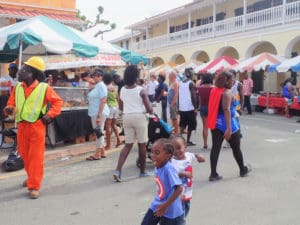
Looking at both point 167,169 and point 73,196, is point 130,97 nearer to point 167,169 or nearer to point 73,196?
point 73,196

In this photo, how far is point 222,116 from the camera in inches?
241

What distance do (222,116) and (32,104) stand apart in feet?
8.65

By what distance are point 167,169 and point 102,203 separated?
2379mm

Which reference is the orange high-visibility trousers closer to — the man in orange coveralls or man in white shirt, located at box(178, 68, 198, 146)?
the man in orange coveralls

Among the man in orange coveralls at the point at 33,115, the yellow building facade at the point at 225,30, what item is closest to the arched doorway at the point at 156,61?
the yellow building facade at the point at 225,30

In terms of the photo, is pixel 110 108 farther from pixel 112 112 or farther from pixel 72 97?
pixel 72 97

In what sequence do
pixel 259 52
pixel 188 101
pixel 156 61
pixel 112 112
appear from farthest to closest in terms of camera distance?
pixel 156 61, pixel 259 52, pixel 188 101, pixel 112 112

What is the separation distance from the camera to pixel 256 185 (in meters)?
6.04

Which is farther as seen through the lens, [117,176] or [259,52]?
[259,52]

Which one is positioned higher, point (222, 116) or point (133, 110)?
point (133, 110)

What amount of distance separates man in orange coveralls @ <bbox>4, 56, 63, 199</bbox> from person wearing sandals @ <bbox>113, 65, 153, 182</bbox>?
104 cm

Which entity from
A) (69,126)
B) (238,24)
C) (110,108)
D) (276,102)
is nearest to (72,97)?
(69,126)

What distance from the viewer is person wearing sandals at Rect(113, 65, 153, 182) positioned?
6062 millimetres

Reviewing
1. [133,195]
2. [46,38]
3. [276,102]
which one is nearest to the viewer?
[133,195]
